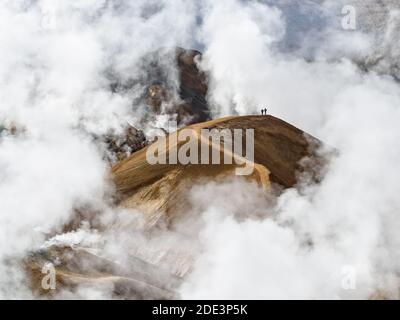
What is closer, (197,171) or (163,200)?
(163,200)

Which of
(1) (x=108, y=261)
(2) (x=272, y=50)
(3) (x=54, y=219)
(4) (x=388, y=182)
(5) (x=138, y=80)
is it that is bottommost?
(1) (x=108, y=261)

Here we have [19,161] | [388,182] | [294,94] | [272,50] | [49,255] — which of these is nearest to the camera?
[49,255]

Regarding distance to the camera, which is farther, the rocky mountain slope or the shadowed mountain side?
the shadowed mountain side

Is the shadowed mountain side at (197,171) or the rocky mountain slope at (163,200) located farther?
the shadowed mountain side at (197,171)

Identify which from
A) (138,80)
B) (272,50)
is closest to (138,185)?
(138,80)

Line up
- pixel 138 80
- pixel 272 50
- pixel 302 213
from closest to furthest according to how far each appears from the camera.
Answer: pixel 302 213 < pixel 138 80 < pixel 272 50

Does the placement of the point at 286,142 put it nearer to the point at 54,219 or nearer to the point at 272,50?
the point at 54,219

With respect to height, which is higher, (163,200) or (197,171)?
(197,171)

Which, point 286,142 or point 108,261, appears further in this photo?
point 286,142
